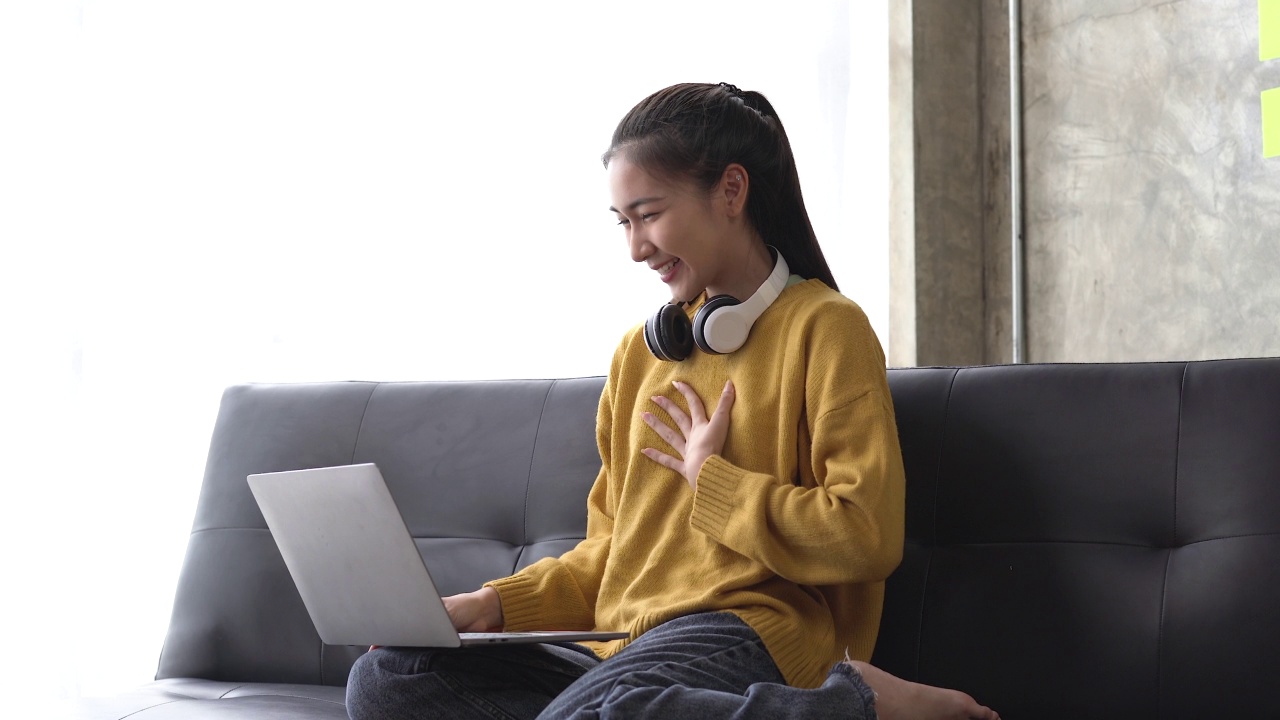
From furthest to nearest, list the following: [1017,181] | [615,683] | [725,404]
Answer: [1017,181]
[725,404]
[615,683]

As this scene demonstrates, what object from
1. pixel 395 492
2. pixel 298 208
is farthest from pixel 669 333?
pixel 298 208

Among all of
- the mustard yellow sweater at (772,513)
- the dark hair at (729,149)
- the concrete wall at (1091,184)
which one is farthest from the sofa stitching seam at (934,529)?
the concrete wall at (1091,184)

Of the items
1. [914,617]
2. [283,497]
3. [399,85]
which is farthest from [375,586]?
[399,85]

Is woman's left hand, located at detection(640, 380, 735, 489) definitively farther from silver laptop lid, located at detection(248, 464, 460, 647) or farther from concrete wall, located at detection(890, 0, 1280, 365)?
concrete wall, located at detection(890, 0, 1280, 365)

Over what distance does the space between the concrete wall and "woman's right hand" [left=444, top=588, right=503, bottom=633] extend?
4.61 feet

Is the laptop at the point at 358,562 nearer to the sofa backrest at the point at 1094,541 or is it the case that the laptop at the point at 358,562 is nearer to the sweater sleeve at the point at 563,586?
the sweater sleeve at the point at 563,586

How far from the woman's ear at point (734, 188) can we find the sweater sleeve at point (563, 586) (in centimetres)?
29

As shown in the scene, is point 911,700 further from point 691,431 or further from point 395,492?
point 395,492

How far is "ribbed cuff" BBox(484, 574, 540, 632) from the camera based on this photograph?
154 cm

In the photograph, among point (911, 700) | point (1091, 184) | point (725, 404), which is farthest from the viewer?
point (1091, 184)

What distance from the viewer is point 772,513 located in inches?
52.7

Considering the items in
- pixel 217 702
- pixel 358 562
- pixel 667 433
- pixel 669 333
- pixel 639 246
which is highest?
pixel 639 246

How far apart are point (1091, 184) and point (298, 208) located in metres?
1.74

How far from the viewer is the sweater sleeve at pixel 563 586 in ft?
5.08
